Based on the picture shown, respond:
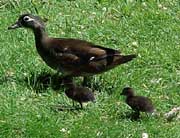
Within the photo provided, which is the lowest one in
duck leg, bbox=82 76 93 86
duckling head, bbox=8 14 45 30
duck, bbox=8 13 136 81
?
duck leg, bbox=82 76 93 86

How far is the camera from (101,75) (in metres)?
10.5

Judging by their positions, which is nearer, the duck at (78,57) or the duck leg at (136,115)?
the duck leg at (136,115)

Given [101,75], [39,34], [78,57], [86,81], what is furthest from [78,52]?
[39,34]

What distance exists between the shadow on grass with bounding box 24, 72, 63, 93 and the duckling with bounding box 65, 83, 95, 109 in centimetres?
49

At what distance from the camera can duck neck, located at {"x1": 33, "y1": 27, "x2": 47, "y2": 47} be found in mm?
10422

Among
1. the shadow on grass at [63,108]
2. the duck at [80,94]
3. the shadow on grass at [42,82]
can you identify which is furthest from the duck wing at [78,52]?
the shadow on grass at [63,108]

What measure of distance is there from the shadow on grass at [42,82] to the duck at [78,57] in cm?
12

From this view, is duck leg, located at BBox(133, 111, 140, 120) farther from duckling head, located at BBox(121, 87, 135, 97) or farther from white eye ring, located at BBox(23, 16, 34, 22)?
white eye ring, located at BBox(23, 16, 34, 22)

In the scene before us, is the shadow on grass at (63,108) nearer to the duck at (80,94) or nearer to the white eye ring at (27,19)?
the duck at (80,94)

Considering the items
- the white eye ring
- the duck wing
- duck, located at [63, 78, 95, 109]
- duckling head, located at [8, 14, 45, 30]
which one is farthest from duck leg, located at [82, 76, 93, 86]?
the white eye ring

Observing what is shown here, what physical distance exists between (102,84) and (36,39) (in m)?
1.03

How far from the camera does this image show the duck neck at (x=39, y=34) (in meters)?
10.4

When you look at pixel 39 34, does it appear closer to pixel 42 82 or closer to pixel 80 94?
pixel 42 82

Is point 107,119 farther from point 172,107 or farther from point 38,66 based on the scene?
point 38,66
